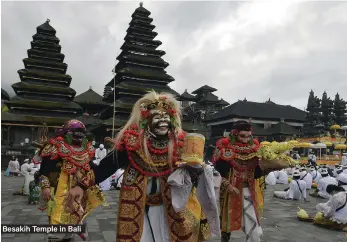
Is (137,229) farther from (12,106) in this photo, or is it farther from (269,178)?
(12,106)

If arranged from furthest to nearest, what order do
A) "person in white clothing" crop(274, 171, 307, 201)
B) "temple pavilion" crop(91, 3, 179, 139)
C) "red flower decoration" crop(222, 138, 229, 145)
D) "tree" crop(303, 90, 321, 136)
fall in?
"tree" crop(303, 90, 321, 136) < "temple pavilion" crop(91, 3, 179, 139) < "person in white clothing" crop(274, 171, 307, 201) < "red flower decoration" crop(222, 138, 229, 145)

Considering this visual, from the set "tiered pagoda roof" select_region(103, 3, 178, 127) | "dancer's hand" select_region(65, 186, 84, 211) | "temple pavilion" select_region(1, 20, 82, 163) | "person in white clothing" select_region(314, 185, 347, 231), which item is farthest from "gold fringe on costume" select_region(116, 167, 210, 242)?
"temple pavilion" select_region(1, 20, 82, 163)

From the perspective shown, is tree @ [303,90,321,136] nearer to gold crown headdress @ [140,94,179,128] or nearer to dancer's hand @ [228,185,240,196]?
dancer's hand @ [228,185,240,196]

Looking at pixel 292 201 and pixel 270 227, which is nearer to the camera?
pixel 270 227

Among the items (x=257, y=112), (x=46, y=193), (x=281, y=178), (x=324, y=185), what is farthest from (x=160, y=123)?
(x=257, y=112)

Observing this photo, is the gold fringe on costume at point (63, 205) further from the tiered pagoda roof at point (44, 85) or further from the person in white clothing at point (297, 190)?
the tiered pagoda roof at point (44, 85)

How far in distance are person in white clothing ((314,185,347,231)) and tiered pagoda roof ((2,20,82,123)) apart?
27497mm

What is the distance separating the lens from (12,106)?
31.3 meters

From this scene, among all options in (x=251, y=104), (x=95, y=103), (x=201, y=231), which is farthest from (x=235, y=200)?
(x=251, y=104)

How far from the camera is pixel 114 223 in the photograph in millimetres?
8281

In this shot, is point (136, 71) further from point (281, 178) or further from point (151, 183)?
point (151, 183)

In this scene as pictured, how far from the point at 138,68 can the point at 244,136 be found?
2956 centimetres

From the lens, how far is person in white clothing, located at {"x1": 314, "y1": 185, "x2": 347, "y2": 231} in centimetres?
780

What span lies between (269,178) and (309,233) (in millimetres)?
11342
